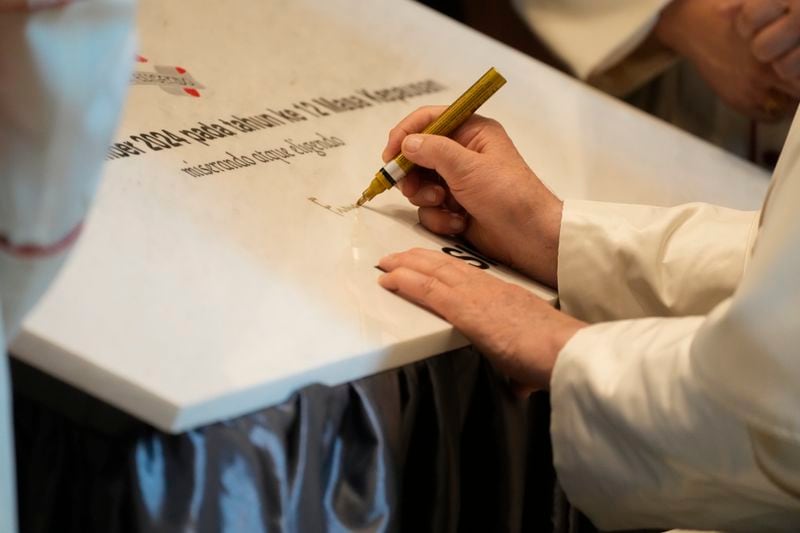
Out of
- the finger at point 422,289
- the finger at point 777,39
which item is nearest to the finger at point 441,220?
the finger at point 422,289

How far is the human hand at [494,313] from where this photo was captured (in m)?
0.61

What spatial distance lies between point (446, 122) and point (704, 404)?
0.29m

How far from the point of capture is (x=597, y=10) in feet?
3.89

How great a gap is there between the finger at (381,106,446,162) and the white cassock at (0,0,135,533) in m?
0.34

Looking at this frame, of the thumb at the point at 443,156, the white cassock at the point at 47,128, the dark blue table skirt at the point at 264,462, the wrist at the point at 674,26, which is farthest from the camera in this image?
the wrist at the point at 674,26

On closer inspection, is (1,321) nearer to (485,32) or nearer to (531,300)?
(531,300)

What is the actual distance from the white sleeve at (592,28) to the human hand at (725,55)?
28 mm

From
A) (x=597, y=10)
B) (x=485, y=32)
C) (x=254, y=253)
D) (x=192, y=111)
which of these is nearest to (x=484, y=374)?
(x=254, y=253)

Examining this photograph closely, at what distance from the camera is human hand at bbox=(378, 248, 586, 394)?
1.99ft

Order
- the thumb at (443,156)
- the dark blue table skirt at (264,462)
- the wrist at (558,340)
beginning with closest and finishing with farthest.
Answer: the dark blue table skirt at (264,462), the wrist at (558,340), the thumb at (443,156)

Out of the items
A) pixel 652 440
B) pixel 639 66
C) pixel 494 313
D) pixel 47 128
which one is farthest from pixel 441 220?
pixel 639 66

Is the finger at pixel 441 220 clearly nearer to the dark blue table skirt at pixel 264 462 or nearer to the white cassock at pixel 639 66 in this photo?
the dark blue table skirt at pixel 264 462

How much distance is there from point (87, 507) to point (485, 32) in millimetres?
1119

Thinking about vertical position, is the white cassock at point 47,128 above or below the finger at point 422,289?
above
